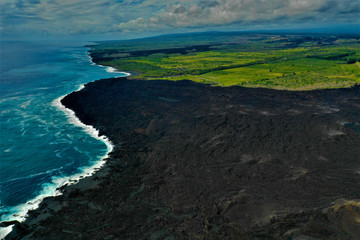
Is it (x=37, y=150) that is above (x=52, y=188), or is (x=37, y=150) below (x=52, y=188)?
above

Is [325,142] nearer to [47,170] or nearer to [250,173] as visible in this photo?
[250,173]

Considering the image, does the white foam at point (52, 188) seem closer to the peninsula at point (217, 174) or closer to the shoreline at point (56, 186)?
the shoreline at point (56, 186)

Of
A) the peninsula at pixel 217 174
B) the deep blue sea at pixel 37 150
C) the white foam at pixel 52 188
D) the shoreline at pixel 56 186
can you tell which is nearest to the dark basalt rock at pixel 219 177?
the peninsula at pixel 217 174

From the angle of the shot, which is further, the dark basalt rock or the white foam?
the white foam

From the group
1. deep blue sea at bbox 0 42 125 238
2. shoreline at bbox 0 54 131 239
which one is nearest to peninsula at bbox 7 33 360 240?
shoreline at bbox 0 54 131 239

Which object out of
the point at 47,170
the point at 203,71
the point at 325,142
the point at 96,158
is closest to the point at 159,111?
the point at 96,158

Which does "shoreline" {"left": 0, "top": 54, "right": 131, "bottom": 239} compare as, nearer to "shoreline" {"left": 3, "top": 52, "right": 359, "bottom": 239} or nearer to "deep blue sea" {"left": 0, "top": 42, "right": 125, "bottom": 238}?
"deep blue sea" {"left": 0, "top": 42, "right": 125, "bottom": 238}

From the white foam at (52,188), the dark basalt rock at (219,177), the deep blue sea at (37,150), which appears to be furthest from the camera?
the deep blue sea at (37,150)

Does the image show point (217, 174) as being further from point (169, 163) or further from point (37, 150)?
point (37, 150)

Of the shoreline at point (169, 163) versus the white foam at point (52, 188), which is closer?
the shoreline at point (169, 163)

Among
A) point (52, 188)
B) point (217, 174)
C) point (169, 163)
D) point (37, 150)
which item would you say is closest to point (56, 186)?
point (52, 188)
